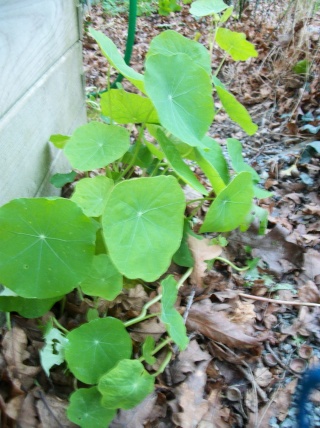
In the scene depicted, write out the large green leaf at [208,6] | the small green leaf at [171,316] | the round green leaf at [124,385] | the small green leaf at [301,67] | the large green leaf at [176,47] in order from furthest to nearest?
the small green leaf at [301,67], the large green leaf at [208,6], the large green leaf at [176,47], the small green leaf at [171,316], the round green leaf at [124,385]

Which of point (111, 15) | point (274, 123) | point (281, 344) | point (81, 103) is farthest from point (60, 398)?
point (111, 15)

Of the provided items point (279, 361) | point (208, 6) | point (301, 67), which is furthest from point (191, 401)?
point (301, 67)

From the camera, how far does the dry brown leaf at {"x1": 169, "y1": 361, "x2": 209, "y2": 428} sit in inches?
42.7

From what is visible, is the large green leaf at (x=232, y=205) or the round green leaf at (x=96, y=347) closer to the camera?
the round green leaf at (x=96, y=347)

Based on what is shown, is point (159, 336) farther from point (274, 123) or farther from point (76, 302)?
point (274, 123)

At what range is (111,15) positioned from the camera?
6051mm

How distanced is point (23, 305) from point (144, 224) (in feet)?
1.30

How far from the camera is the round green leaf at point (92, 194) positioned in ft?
3.85

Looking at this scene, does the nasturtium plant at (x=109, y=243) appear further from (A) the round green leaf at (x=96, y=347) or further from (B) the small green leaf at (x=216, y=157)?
(B) the small green leaf at (x=216, y=157)

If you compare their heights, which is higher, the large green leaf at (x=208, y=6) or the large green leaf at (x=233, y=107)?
the large green leaf at (x=208, y=6)

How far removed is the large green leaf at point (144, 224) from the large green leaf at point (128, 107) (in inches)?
15.0

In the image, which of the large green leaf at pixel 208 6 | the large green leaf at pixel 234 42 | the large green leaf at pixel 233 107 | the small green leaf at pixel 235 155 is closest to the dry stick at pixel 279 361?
the small green leaf at pixel 235 155

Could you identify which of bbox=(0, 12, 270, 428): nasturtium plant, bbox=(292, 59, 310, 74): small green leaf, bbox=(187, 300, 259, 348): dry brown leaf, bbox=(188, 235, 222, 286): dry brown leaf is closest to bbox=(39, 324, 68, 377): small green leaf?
bbox=(0, 12, 270, 428): nasturtium plant

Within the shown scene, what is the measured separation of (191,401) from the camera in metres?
1.12
